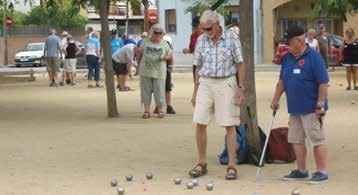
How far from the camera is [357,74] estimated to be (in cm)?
2083

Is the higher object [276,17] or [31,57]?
[276,17]

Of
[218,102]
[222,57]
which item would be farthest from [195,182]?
[222,57]

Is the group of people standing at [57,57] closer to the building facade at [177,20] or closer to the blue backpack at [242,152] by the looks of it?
the blue backpack at [242,152]

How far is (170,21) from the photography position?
51969mm

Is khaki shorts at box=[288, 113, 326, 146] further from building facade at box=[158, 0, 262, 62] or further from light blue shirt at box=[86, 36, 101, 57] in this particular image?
building facade at box=[158, 0, 262, 62]

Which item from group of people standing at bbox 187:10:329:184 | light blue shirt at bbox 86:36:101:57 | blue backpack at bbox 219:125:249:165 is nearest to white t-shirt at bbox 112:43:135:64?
light blue shirt at bbox 86:36:101:57

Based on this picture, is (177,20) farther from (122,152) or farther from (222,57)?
(222,57)

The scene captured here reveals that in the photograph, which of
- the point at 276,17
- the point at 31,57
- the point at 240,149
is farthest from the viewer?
the point at 31,57

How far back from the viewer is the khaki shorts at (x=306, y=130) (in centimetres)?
817

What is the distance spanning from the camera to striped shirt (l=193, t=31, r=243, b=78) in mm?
8594

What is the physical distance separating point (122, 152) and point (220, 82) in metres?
2.46

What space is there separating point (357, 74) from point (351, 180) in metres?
12.9

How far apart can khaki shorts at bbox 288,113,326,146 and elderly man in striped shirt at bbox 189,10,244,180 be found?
0.63m

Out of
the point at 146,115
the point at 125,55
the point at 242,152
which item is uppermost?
the point at 125,55
